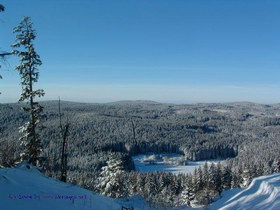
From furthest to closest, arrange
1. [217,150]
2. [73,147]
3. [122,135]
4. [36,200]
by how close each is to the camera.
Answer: [122,135] → [217,150] → [73,147] → [36,200]

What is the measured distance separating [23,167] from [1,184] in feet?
11.2

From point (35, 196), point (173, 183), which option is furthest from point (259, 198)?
point (173, 183)

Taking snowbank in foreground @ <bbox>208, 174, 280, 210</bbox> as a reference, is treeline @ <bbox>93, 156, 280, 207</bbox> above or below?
below

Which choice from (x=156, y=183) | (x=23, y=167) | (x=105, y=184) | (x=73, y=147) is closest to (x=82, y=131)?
(x=73, y=147)

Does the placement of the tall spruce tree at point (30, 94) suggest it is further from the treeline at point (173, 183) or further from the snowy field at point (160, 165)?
the snowy field at point (160, 165)

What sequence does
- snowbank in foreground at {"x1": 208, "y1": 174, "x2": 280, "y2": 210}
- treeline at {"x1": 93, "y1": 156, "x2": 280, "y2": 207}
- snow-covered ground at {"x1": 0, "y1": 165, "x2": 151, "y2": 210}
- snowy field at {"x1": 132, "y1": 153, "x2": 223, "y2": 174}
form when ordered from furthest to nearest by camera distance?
snowy field at {"x1": 132, "y1": 153, "x2": 223, "y2": 174}, treeline at {"x1": 93, "y1": 156, "x2": 280, "y2": 207}, snowbank in foreground at {"x1": 208, "y1": 174, "x2": 280, "y2": 210}, snow-covered ground at {"x1": 0, "y1": 165, "x2": 151, "y2": 210}

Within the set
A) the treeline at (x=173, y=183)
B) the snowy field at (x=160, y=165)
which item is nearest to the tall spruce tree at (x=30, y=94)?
the treeline at (x=173, y=183)

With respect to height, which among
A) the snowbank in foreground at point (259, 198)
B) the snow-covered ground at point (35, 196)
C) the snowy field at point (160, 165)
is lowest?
the snowy field at point (160, 165)

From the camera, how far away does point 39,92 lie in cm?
1945

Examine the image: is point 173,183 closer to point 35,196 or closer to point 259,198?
point 259,198

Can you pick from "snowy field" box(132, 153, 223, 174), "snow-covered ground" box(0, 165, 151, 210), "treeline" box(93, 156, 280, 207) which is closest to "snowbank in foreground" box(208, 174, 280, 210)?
"snow-covered ground" box(0, 165, 151, 210)

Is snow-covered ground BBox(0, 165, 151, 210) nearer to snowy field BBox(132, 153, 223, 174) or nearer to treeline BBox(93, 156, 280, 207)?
treeline BBox(93, 156, 280, 207)

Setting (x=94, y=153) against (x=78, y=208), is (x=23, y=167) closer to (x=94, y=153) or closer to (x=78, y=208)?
(x=78, y=208)

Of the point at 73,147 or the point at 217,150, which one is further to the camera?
the point at 217,150
